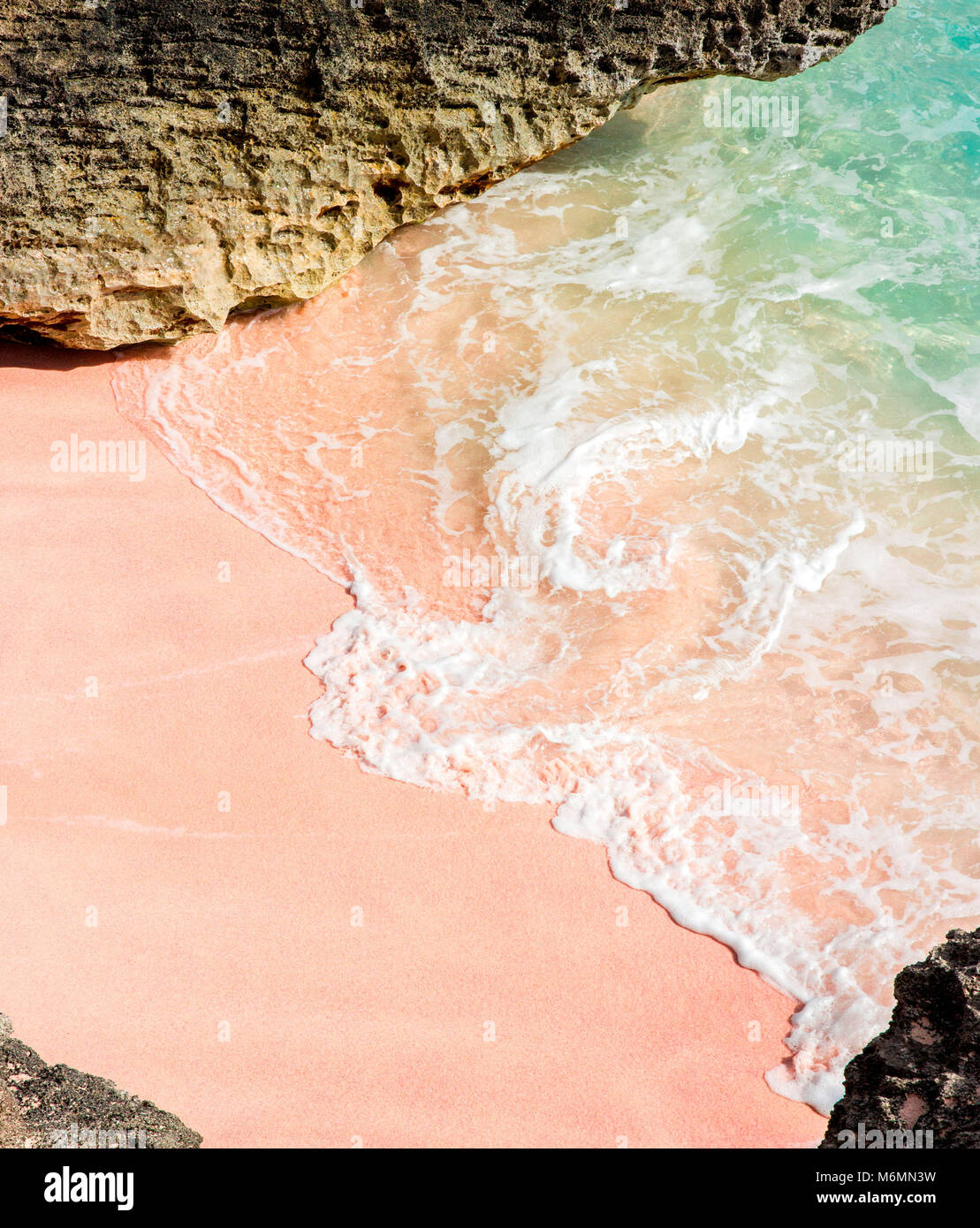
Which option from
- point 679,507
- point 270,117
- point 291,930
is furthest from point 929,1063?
point 270,117

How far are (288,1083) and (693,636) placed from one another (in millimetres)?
2947

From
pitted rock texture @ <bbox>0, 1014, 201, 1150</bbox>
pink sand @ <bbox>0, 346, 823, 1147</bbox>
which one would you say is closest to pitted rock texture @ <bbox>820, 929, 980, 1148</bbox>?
→ pink sand @ <bbox>0, 346, 823, 1147</bbox>

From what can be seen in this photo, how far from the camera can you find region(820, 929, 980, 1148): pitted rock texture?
2391mm

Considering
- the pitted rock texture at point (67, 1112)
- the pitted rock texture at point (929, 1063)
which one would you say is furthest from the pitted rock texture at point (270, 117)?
the pitted rock texture at point (929, 1063)

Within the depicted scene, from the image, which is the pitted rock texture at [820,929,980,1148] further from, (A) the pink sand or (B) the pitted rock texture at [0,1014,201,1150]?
(B) the pitted rock texture at [0,1014,201,1150]

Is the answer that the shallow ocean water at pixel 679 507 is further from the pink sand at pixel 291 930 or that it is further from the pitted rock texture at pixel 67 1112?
the pitted rock texture at pixel 67 1112

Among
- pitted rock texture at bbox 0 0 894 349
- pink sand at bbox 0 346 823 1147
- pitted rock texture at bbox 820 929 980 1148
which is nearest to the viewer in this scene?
pitted rock texture at bbox 820 929 980 1148

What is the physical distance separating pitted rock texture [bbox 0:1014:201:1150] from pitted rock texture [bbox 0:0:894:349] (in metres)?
4.64

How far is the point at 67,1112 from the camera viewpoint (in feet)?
8.34

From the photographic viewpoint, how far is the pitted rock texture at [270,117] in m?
5.76

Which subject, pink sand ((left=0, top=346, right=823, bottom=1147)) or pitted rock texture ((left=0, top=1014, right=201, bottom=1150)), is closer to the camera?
pitted rock texture ((left=0, top=1014, right=201, bottom=1150))

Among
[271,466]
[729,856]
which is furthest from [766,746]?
[271,466]

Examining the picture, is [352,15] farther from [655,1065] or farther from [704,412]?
[655,1065]

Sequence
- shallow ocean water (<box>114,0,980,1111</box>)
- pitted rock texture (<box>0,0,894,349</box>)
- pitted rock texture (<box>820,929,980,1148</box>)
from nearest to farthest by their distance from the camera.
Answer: pitted rock texture (<box>820,929,980,1148</box>), shallow ocean water (<box>114,0,980,1111</box>), pitted rock texture (<box>0,0,894,349</box>)
